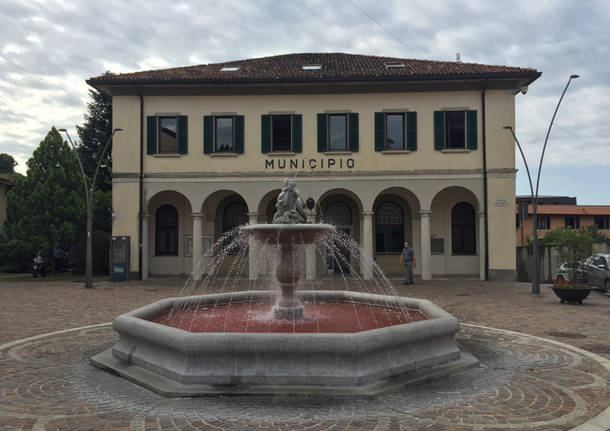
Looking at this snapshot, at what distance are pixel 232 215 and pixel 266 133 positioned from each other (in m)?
4.90

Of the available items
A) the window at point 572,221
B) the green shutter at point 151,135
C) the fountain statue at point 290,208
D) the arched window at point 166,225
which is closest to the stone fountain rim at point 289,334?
the fountain statue at point 290,208

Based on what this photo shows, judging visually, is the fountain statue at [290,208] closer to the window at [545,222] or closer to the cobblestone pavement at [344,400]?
the cobblestone pavement at [344,400]

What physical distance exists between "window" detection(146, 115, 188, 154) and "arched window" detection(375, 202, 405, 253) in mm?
10103

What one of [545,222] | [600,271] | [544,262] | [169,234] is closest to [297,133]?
[169,234]

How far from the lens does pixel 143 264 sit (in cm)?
2045

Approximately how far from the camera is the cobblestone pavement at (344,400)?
4.35m

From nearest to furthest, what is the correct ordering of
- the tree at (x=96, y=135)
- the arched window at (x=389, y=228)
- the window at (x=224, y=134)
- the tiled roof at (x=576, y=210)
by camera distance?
the window at (x=224, y=134) → the arched window at (x=389, y=228) → the tree at (x=96, y=135) → the tiled roof at (x=576, y=210)

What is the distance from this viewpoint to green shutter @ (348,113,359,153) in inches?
787

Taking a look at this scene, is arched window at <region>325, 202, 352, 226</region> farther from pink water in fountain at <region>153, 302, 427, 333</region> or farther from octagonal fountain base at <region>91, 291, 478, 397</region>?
octagonal fountain base at <region>91, 291, 478, 397</region>

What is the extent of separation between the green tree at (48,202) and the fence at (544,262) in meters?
22.9

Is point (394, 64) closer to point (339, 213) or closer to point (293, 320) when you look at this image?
point (339, 213)

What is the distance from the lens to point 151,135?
20.4 meters

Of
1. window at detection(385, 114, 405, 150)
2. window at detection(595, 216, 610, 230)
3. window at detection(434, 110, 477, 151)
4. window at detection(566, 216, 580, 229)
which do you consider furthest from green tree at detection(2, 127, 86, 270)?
window at detection(595, 216, 610, 230)

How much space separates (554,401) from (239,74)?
18793 mm
